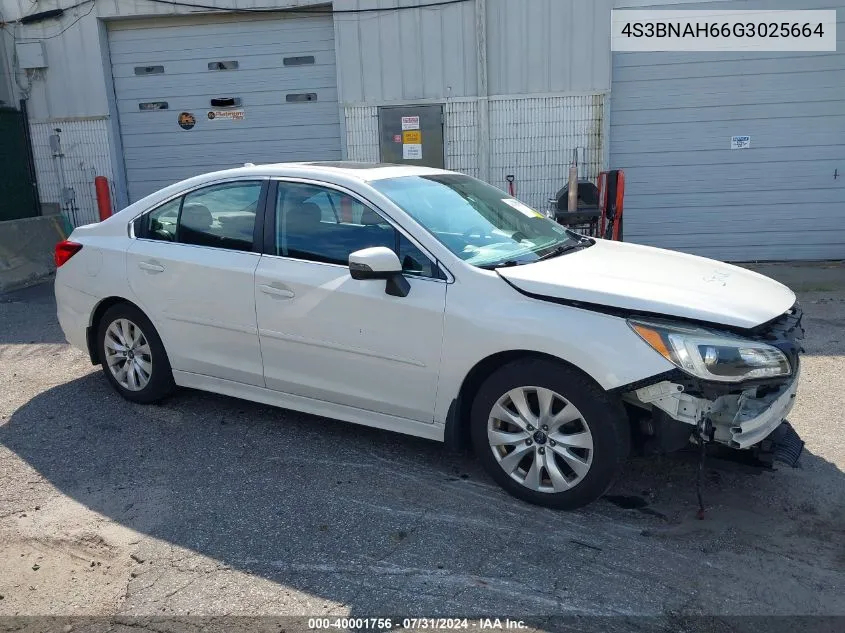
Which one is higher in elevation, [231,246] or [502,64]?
[502,64]

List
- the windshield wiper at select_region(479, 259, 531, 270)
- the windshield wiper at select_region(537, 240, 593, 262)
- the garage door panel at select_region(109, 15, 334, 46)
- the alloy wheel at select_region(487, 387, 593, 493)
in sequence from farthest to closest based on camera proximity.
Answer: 1. the garage door panel at select_region(109, 15, 334, 46)
2. the windshield wiper at select_region(537, 240, 593, 262)
3. the windshield wiper at select_region(479, 259, 531, 270)
4. the alloy wheel at select_region(487, 387, 593, 493)

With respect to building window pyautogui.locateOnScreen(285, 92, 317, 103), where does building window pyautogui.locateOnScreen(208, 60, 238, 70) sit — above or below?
above

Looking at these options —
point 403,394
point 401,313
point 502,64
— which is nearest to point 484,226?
point 401,313

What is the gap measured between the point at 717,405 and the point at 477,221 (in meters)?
1.70

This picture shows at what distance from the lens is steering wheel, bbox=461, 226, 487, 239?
4094 millimetres

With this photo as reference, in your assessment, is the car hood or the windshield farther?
the windshield

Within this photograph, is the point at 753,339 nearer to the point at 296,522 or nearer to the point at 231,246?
the point at 296,522

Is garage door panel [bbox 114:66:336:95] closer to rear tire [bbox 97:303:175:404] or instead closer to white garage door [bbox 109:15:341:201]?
white garage door [bbox 109:15:341:201]

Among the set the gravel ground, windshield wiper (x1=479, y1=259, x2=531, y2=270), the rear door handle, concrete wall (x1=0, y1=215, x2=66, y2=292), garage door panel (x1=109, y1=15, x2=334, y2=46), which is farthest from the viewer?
garage door panel (x1=109, y1=15, x2=334, y2=46)

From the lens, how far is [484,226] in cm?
427

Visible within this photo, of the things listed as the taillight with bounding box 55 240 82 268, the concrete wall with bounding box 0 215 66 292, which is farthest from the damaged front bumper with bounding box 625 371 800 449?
the concrete wall with bounding box 0 215 66 292

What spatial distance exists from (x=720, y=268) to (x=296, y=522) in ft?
8.90

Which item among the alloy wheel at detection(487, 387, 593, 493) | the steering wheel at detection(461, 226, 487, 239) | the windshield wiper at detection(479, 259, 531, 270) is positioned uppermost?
the steering wheel at detection(461, 226, 487, 239)

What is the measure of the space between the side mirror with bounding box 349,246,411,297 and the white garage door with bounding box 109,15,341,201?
7.30 metres
